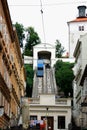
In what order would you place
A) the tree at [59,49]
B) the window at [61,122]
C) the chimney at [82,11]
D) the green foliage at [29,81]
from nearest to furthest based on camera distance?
the window at [61,122]
the green foliage at [29,81]
the tree at [59,49]
the chimney at [82,11]

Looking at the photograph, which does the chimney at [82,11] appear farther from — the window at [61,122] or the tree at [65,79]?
the window at [61,122]

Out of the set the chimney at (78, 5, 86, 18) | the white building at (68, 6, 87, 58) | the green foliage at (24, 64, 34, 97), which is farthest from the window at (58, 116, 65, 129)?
the chimney at (78, 5, 86, 18)

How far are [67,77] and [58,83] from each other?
9.05 feet

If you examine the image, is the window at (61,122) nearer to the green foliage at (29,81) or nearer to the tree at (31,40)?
the green foliage at (29,81)

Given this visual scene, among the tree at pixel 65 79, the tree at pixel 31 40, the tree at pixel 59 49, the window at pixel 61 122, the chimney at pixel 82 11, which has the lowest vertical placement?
the window at pixel 61 122

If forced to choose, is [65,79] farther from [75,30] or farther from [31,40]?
[75,30]

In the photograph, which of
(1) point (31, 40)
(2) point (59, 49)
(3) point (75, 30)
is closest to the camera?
(1) point (31, 40)

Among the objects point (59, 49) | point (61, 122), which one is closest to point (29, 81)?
point (61, 122)

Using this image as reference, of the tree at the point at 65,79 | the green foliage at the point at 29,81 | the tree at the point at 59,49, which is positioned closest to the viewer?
the tree at the point at 65,79

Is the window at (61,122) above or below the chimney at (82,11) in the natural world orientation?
below

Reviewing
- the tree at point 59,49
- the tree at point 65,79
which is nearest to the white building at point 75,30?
the tree at point 59,49

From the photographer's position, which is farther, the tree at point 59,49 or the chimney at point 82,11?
the chimney at point 82,11

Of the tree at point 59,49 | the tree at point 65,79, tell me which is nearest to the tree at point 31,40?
the tree at point 59,49

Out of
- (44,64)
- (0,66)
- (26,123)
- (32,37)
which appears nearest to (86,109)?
(26,123)
